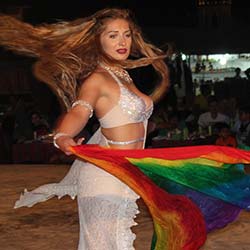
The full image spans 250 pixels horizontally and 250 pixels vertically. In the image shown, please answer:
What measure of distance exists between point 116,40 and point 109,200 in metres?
0.77

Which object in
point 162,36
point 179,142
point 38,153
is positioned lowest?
point 38,153

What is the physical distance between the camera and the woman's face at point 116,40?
11.0 feet

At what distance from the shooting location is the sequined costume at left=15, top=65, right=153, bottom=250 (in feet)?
10.6

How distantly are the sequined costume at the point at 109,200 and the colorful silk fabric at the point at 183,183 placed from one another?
0.09m

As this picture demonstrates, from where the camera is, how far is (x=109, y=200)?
3.24 m

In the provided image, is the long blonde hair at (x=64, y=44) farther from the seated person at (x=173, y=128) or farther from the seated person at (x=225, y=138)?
the seated person at (x=173, y=128)

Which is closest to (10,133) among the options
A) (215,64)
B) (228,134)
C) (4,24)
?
(228,134)

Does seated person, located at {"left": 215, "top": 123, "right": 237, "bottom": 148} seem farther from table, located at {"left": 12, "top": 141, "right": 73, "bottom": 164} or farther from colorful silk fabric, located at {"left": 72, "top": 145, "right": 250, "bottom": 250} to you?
colorful silk fabric, located at {"left": 72, "top": 145, "right": 250, "bottom": 250}

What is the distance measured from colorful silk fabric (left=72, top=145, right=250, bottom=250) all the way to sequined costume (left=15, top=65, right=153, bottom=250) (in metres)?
0.09

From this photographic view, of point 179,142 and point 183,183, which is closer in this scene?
point 183,183

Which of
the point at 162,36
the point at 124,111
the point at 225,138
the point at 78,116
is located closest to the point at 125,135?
the point at 124,111

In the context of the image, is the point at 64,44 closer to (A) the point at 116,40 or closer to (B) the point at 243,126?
(A) the point at 116,40

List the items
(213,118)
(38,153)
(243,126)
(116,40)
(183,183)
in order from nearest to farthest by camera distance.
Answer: (183,183)
(116,40)
(243,126)
(38,153)
(213,118)

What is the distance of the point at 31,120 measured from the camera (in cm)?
1113
